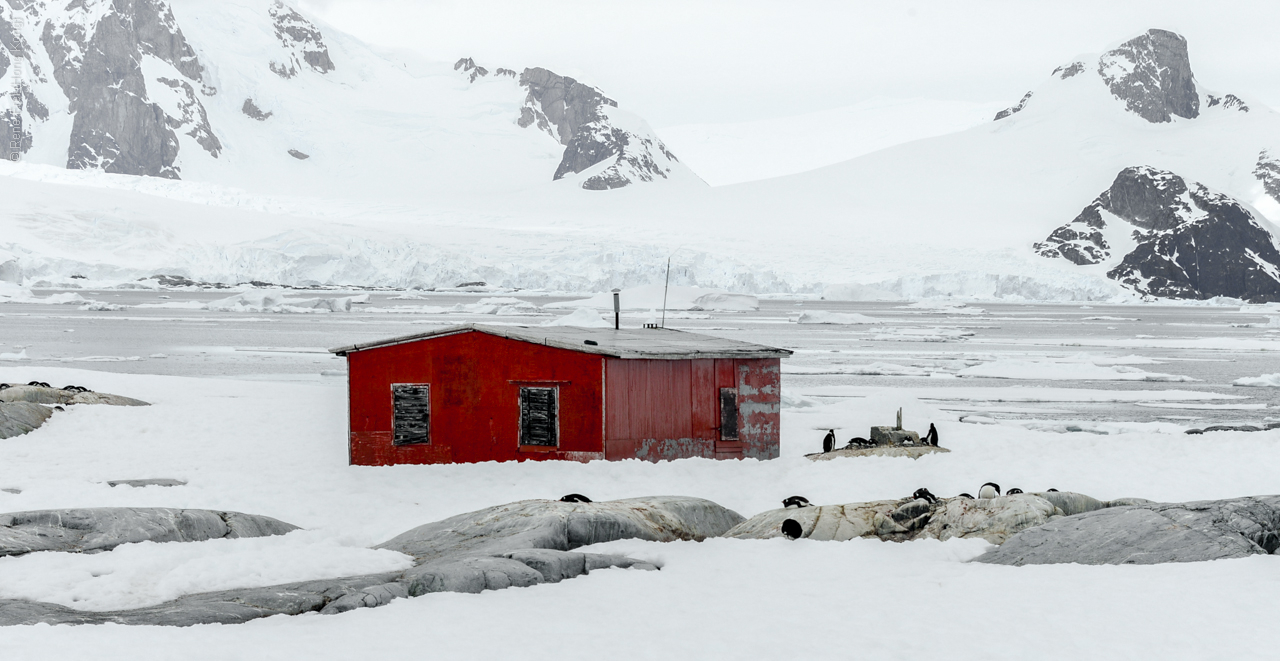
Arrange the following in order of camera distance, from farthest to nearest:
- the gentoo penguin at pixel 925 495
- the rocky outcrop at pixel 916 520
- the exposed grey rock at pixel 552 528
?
the gentoo penguin at pixel 925 495
the rocky outcrop at pixel 916 520
the exposed grey rock at pixel 552 528

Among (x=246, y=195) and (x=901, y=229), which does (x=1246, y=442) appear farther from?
(x=246, y=195)

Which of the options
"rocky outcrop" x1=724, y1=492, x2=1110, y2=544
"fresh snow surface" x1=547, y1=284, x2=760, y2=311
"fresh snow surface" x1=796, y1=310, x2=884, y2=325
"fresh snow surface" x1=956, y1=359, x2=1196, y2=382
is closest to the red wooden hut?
"rocky outcrop" x1=724, y1=492, x2=1110, y2=544

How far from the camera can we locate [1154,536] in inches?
452

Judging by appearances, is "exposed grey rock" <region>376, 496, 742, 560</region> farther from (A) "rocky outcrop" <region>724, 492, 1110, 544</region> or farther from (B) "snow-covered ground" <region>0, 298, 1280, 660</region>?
(A) "rocky outcrop" <region>724, 492, 1110, 544</region>

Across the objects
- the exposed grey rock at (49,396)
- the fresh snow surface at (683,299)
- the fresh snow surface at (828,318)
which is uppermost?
the fresh snow surface at (683,299)

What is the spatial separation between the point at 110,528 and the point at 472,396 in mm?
7714

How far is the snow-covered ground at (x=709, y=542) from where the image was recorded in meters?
8.65

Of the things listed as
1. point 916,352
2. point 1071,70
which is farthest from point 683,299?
point 1071,70

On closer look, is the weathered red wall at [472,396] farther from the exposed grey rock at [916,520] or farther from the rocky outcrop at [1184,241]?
the rocky outcrop at [1184,241]

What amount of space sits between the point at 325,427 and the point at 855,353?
1127 inches

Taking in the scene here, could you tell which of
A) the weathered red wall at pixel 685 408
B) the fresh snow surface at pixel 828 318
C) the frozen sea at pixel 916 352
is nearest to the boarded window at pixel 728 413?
the weathered red wall at pixel 685 408

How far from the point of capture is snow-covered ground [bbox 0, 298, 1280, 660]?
8.65 metres

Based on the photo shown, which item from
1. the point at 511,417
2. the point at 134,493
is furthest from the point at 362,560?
the point at 511,417

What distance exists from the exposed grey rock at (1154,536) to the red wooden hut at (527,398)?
26.4ft
